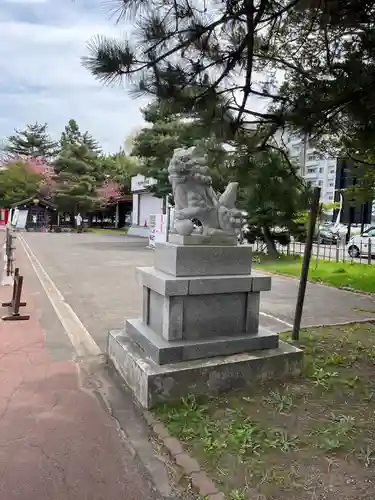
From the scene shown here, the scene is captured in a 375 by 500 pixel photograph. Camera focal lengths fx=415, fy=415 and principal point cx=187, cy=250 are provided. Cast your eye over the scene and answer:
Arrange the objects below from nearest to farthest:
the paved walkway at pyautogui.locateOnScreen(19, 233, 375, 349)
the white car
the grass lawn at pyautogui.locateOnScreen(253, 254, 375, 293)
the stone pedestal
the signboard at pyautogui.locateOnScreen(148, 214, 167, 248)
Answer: the stone pedestal → the paved walkway at pyautogui.locateOnScreen(19, 233, 375, 349) → the grass lawn at pyautogui.locateOnScreen(253, 254, 375, 293) → the signboard at pyautogui.locateOnScreen(148, 214, 167, 248) → the white car

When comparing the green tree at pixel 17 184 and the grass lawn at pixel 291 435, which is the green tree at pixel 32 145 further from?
the grass lawn at pixel 291 435

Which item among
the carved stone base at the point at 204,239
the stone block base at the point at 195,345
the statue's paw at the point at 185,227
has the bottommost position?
the stone block base at the point at 195,345

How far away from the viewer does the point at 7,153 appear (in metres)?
42.0

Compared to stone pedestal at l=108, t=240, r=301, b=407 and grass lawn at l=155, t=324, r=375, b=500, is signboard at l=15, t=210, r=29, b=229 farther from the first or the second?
grass lawn at l=155, t=324, r=375, b=500

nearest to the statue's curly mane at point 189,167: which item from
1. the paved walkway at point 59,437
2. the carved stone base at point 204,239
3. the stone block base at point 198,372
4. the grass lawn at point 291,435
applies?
the carved stone base at point 204,239

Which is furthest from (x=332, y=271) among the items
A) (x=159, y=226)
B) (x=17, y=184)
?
(x=17, y=184)

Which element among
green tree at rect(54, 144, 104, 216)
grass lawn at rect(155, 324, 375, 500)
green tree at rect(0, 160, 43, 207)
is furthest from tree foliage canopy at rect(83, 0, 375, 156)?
green tree at rect(0, 160, 43, 207)

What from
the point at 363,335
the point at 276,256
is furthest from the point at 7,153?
the point at 363,335

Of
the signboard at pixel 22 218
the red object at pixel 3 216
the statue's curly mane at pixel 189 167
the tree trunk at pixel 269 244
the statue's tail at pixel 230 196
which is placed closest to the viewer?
the statue's curly mane at pixel 189 167

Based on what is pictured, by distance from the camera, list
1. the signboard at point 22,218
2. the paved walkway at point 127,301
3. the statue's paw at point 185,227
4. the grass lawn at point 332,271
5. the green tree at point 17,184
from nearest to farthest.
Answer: the statue's paw at point 185,227 < the paved walkway at point 127,301 < the grass lawn at point 332,271 < the signboard at point 22,218 < the green tree at point 17,184

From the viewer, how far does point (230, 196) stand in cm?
407

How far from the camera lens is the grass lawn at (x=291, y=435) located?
7.80 feet

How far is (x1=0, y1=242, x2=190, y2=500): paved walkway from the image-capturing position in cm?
243

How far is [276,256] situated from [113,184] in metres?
25.5
